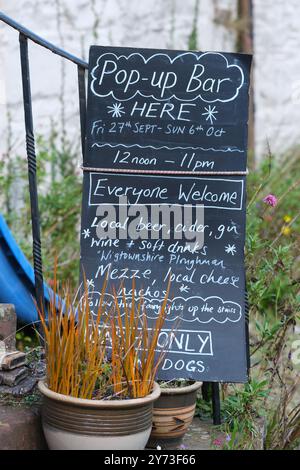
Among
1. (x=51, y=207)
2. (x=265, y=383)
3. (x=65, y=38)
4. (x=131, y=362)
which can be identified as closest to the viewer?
(x=131, y=362)

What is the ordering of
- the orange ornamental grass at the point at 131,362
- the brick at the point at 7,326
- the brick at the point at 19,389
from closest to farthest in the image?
1. the orange ornamental grass at the point at 131,362
2. the brick at the point at 19,389
3. the brick at the point at 7,326

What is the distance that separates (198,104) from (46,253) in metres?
2.16

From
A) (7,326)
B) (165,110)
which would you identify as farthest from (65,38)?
(7,326)

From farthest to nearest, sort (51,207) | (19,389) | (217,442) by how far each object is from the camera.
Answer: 1. (51,207)
2. (217,442)
3. (19,389)

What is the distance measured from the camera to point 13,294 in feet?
13.2

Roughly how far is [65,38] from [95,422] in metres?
4.08

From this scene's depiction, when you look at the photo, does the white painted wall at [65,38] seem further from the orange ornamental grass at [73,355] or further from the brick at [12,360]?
the orange ornamental grass at [73,355]

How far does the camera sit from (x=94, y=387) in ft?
10.1

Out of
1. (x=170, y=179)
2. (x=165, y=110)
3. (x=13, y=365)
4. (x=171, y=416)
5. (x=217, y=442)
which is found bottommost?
(x=217, y=442)

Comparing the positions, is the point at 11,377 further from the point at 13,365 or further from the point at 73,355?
the point at 73,355

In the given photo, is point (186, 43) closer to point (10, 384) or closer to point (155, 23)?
point (155, 23)

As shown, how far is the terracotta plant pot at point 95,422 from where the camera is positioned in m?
2.90

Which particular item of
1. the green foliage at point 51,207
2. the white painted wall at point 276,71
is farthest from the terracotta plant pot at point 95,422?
the white painted wall at point 276,71

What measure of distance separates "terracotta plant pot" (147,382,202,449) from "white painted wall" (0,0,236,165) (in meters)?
2.76
